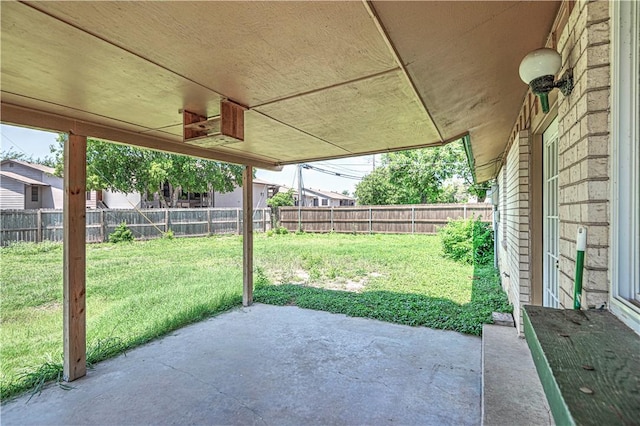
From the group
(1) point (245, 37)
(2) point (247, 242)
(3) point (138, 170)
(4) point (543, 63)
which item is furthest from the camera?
(3) point (138, 170)

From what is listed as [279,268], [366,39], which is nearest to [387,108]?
[366,39]

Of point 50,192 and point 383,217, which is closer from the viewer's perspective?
point 383,217

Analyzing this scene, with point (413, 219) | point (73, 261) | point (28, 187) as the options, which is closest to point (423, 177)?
point (413, 219)

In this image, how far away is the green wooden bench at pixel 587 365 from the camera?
59 cm

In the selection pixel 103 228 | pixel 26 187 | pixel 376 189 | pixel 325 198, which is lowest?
pixel 103 228

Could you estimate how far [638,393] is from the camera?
2.11ft

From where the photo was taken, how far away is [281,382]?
277cm

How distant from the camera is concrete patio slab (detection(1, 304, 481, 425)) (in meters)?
2.33

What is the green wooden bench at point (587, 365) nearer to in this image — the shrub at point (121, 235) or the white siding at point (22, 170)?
the shrub at point (121, 235)

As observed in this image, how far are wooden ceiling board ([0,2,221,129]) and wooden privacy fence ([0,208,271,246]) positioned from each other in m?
9.61

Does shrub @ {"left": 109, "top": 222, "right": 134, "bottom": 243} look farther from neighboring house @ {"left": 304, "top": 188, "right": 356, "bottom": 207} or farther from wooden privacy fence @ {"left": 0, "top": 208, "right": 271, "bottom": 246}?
neighboring house @ {"left": 304, "top": 188, "right": 356, "bottom": 207}

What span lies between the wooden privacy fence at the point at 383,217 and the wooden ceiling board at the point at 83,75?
1226cm

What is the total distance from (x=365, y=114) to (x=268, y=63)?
1192 mm

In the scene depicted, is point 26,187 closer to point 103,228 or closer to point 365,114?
point 103,228
